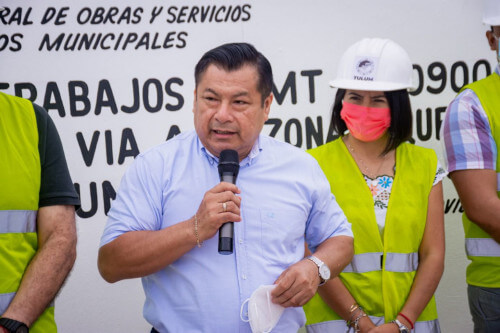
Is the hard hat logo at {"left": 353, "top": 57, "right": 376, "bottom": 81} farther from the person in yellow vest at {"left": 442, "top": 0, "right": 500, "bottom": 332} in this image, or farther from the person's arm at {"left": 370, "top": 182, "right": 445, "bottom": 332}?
the person's arm at {"left": 370, "top": 182, "right": 445, "bottom": 332}

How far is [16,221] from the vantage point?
2.58 m

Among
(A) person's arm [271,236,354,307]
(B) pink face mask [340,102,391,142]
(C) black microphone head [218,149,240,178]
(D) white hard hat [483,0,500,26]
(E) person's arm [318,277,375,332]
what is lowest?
(E) person's arm [318,277,375,332]

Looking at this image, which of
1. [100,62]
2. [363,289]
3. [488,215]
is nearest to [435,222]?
[488,215]

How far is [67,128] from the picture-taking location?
12.7 feet

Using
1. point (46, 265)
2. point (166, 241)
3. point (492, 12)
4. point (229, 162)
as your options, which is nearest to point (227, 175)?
point (229, 162)

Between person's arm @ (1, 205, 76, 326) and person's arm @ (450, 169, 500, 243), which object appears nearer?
person's arm @ (1, 205, 76, 326)

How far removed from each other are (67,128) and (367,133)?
172 cm

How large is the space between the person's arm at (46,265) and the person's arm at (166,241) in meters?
0.37

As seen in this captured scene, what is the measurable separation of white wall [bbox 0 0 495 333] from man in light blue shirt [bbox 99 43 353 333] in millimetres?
1382

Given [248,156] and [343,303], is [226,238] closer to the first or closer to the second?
[248,156]

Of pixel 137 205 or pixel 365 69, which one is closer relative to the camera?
pixel 137 205

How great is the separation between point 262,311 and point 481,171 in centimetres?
143

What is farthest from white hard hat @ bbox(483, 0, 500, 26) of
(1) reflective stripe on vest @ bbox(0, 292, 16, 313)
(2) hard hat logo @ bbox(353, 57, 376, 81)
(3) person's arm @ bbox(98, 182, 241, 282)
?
(1) reflective stripe on vest @ bbox(0, 292, 16, 313)

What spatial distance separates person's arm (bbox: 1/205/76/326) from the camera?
254 centimetres
